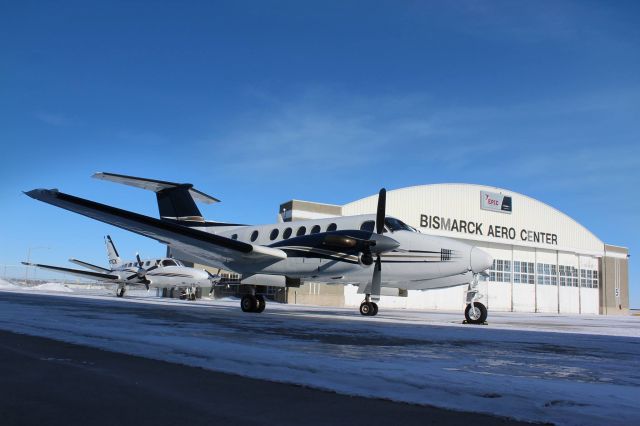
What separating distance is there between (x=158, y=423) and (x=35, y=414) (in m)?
0.85

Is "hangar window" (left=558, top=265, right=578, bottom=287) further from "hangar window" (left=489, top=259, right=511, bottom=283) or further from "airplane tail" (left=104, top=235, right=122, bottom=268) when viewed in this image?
"airplane tail" (left=104, top=235, right=122, bottom=268)

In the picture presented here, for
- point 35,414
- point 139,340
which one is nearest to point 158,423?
point 35,414

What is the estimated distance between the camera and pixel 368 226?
53.2 ft

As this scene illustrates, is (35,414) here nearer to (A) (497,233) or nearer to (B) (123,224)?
(B) (123,224)

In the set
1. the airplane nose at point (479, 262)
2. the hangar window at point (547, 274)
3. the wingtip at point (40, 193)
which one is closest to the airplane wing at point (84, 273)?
the wingtip at point (40, 193)

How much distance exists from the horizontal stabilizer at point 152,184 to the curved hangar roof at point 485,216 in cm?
2242

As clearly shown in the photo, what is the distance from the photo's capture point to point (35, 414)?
10.5ft

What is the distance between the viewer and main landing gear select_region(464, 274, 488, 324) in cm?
1509

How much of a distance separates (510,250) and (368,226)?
4130cm

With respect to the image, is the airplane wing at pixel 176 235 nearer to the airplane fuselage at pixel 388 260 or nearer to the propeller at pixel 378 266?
the airplane fuselage at pixel 388 260

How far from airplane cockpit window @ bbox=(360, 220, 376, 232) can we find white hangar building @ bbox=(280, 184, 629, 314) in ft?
83.8

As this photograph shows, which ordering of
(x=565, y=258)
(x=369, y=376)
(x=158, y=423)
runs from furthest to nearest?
(x=565, y=258)
(x=369, y=376)
(x=158, y=423)

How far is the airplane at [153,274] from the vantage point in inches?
1280

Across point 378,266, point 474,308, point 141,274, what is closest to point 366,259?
point 378,266
